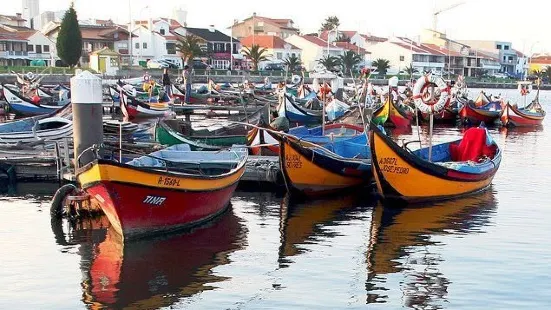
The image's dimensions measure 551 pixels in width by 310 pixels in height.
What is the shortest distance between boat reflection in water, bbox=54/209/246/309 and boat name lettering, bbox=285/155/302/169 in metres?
2.69

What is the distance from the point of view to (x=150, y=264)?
11969mm

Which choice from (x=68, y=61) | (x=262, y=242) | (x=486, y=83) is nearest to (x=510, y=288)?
(x=262, y=242)

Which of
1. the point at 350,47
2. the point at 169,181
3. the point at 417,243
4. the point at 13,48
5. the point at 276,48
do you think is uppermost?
the point at 350,47

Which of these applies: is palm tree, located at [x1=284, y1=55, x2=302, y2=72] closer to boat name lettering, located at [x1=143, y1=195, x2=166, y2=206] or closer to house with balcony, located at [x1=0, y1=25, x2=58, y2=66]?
house with balcony, located at [x1=0, y1=25, x2=58, y2=66]

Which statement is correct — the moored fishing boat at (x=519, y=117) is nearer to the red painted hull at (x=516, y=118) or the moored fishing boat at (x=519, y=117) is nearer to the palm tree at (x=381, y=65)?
the red painted hull at (x=516, y=118)

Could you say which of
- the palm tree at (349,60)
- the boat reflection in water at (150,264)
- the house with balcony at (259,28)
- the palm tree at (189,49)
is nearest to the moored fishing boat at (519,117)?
the boat reflection in water at (150,264)

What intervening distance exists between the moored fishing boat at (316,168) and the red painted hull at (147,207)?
9.47 feet

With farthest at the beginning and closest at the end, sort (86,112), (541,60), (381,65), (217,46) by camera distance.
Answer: (541,60) < (381,65) < (217,46) < (86,112)

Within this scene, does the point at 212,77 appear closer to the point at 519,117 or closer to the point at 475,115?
the point at 475,115

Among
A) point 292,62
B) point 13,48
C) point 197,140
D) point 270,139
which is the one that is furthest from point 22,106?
point 292,62

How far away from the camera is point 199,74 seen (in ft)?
243

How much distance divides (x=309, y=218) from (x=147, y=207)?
14.9 feet

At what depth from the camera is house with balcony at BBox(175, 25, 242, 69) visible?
85500 millimetres

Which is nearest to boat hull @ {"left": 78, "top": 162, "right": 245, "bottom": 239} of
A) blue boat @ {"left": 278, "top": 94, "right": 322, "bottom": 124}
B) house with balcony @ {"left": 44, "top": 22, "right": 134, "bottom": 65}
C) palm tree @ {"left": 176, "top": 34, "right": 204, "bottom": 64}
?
blue boat @ {"left": 278, "top": 94, "right": 322, "bottom": 124}
